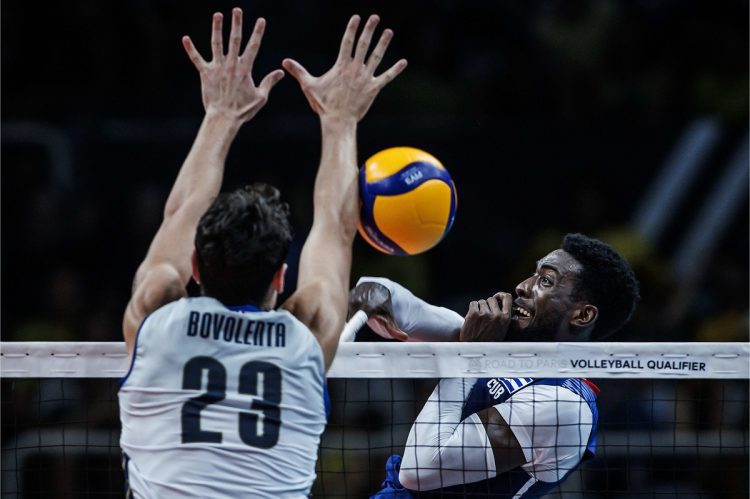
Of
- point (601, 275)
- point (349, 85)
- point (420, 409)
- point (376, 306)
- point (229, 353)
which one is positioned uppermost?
point (349, 85)

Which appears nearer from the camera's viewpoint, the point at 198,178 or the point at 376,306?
the point at 198,178

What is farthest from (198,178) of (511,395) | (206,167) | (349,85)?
(511,395)

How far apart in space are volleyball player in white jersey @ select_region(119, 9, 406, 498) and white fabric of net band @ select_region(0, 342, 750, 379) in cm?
103

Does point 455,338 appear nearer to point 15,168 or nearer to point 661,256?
point 661,256

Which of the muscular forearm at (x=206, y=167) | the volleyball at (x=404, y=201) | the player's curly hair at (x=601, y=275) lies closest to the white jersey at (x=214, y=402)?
the muscular forearm at (x=206, y=167)

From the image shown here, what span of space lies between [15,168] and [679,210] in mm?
6886

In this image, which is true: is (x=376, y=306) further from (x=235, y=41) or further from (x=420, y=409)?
(x=420, y=409)

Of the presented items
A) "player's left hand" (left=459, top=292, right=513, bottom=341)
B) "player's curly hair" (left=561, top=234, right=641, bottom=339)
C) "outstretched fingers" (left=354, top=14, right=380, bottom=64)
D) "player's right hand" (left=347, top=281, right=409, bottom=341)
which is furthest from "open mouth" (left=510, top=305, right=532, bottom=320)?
"outstretched fingers" (left=354, top=14, right=380, bottom=64)

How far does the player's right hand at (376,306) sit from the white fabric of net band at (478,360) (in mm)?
294

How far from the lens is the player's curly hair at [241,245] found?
3902 millimetres

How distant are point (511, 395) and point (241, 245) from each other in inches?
78.7

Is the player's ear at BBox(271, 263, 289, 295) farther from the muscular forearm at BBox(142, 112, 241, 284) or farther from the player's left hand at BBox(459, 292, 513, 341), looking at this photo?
the player's left hand at BBox(459, 292, 513, 341)

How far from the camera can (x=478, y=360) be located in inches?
203

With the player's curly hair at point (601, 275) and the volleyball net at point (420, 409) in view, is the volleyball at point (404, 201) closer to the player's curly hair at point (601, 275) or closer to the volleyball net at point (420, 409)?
the volleyball net at point (420, 409)
